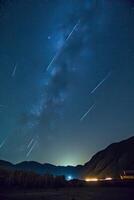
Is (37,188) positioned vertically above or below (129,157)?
below

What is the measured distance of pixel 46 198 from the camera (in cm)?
1559

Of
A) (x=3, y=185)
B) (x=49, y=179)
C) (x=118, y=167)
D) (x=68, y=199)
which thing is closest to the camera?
(x=68, y=199)

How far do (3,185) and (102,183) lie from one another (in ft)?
38.4

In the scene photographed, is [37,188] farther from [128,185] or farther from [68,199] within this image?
[128,185]

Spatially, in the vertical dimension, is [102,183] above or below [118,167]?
below

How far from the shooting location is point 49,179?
22656mm

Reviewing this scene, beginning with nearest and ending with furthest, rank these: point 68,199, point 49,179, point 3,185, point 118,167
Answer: point 68,199
point 3,185
point 49,179
point 118,167

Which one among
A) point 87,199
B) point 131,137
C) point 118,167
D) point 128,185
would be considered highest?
point 131,137

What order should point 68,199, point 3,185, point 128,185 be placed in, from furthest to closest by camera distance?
point 128,185, point 3,185, point 68,199

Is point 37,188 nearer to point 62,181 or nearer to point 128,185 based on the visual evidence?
point 62,181

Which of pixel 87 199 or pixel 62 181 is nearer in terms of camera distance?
pixel 87 199

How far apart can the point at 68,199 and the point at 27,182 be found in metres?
7.67

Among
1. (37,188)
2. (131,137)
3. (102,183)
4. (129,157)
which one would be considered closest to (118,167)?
(129,157)

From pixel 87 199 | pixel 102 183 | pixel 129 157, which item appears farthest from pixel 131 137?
pixel 87 199
